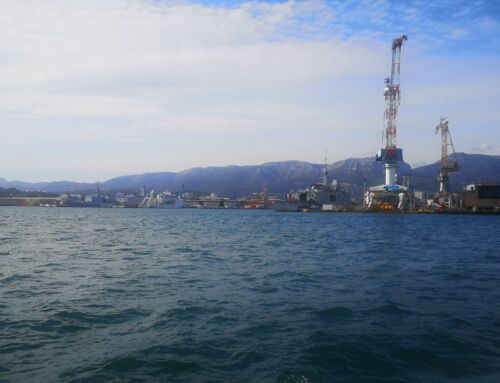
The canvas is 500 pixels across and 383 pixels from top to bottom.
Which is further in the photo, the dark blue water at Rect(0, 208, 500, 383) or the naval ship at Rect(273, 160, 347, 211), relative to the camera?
the naval ship at Rect(273, 160, 347, 211)

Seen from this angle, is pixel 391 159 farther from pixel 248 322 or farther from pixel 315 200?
pixel 248 322

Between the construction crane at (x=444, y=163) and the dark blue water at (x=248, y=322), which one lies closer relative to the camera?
the dark blue water at (x=248, y=322)

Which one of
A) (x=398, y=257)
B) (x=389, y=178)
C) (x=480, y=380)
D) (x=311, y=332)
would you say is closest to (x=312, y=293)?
(x=311, y=332)

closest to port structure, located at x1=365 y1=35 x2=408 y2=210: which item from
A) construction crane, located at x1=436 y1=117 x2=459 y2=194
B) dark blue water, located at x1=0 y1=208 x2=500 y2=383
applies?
construction crane, located at x1=436 y1=117 x2=459 y2=194

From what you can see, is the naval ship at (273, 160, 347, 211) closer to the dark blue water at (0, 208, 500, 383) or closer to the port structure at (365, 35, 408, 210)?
the port structure at (365, 35, 408, 210)

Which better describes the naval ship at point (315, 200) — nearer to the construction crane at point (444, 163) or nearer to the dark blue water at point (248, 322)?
the construction crane at point (444, 163)

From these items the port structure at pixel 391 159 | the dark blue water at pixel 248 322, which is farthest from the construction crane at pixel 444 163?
the dark blue water at pixel 248 322

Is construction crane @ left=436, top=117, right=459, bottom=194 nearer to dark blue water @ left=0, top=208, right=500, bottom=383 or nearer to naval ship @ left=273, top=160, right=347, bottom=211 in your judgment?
naval ship @ left=273, top=160, right=347, bottom=211

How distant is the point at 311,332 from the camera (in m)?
11.1

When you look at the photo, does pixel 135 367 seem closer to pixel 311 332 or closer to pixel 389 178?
pixel 311 332

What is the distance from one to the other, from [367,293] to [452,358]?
6.24 meters

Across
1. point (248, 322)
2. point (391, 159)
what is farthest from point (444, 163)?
point (248, 322)

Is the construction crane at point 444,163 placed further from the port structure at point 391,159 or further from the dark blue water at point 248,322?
the dark blue water at point 248,322

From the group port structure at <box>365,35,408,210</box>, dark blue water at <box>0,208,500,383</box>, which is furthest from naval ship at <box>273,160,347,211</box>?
dark blue water at <box>0,208,500,383</box>
